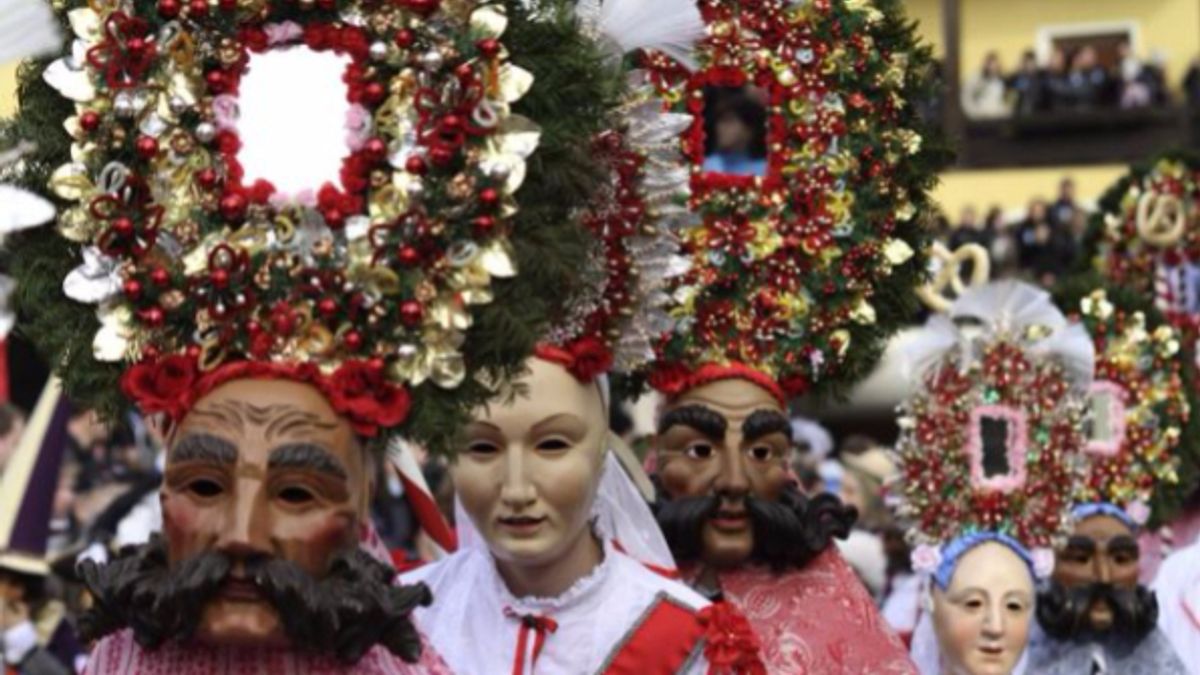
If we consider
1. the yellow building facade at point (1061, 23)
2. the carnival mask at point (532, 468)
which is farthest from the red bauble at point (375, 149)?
the yellow building facade at point (1061, 23)

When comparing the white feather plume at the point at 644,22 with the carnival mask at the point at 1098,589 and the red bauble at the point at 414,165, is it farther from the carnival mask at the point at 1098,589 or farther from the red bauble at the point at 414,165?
the carnival mask at the point at 1098,589

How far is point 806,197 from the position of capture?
32.0 feet

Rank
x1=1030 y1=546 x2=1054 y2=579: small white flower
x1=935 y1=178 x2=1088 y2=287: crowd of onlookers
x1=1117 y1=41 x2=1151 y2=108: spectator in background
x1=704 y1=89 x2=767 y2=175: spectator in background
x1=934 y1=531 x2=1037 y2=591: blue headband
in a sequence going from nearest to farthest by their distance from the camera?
x1=704 y1=89 x2=767 y2=175: spectator in background < x1=934 y1=531 x2=1037 y2=591: blue headband < x1=1030 y1=546 x2=1054 y2=579: small white flower < x1=935 y1=178 x2=1088 y2=287: crowd of onlookers < x1=1117 y1=41 x2=1151 y2=108: spectator in background

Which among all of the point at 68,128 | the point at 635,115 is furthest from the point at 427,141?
the point at 635,115

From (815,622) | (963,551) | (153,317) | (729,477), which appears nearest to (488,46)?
(153,317)

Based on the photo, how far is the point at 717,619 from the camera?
8516 mm

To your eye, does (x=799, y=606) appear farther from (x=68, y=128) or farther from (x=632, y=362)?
(x=68, y=128)

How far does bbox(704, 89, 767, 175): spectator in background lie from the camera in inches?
391

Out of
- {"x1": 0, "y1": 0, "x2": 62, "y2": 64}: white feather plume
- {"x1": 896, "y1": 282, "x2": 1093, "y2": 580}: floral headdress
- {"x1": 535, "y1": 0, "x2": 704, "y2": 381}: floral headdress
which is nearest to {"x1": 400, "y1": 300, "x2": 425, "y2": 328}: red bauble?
{"x1": 0, "y1": 0, "x2": 62, "y2": 64}: white feather plume

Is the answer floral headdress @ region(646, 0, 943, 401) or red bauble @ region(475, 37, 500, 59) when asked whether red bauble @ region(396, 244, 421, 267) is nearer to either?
red bauble @ region(475, 37, 500, 59)

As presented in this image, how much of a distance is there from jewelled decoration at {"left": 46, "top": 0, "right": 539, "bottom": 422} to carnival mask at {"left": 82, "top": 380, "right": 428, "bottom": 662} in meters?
0.12

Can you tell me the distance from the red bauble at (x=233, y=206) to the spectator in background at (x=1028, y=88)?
25.1 meters

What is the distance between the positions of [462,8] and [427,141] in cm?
27

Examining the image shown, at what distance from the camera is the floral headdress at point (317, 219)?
22.4ft
